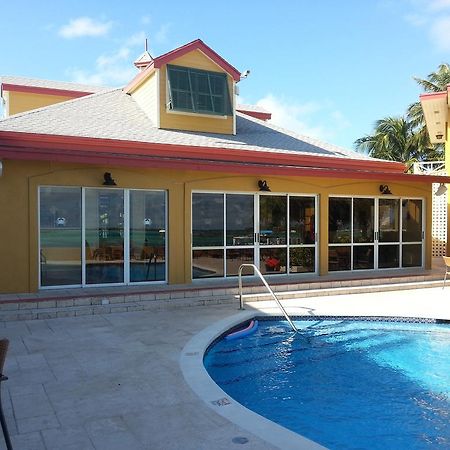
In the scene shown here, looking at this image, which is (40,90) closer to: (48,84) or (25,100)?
(25,100)

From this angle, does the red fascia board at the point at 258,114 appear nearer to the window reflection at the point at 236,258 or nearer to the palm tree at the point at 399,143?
the window reflection at the point at 236,258

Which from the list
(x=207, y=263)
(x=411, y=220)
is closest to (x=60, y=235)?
(x=207, y=263)

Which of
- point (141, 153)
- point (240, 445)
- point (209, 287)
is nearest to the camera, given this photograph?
point (240, 445)

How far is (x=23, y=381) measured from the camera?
5.62 m

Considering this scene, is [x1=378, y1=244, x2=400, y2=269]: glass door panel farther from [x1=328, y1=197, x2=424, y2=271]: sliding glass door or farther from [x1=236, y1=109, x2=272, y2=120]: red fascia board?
[x1=236, y1=109, x2=272, y2=120]: red fascia board

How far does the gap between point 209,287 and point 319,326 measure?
2854 millimetres

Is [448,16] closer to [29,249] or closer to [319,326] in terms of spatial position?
[319,326]

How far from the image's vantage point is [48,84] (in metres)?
20.8

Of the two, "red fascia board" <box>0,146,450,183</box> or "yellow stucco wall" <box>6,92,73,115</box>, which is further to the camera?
"yellow stucco wall" <box>6,92,73,115</box>

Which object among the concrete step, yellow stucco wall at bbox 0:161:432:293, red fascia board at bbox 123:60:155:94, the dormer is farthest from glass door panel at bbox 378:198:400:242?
red fascia board at bbox 123:60:155:94

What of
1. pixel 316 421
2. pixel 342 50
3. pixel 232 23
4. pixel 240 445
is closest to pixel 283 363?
pixel 316 421

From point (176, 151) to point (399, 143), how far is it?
30.9 m

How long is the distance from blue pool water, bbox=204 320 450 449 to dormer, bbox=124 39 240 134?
7.35 meters

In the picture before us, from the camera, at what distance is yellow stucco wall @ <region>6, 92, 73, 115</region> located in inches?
765
